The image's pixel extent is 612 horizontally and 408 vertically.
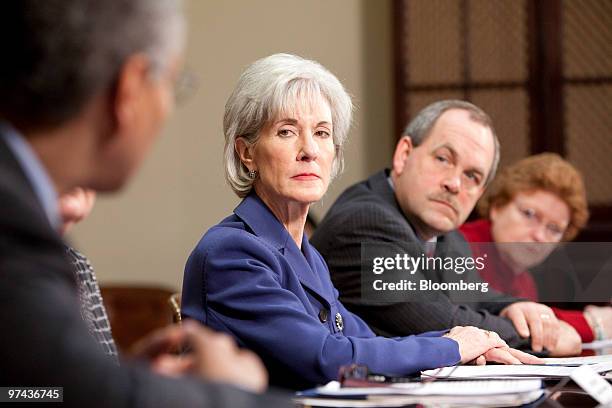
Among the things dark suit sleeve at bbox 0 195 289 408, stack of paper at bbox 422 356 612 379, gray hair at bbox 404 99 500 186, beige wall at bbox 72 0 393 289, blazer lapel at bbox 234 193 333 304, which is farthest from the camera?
beige wall at bbox 72 0 393 289

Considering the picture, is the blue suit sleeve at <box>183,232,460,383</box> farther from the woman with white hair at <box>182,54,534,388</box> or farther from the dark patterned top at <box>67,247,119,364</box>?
the dark patterned top at <box>67,247,119,364</box>

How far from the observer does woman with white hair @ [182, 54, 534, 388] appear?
2.00 m

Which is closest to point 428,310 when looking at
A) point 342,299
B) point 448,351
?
point 342,299

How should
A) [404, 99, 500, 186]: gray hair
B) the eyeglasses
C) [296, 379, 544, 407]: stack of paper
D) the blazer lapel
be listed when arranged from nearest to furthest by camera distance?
[296, 379, 544, 407]: stack of paper → the blazer lapel → [404, 99, 500, 186]: gray hair → the eyeglasses

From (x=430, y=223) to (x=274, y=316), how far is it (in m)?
1.08

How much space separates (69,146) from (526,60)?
4.76m

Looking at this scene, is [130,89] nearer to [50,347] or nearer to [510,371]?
[50,347]

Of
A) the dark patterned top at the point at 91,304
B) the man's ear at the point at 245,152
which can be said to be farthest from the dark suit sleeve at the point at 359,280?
the dark patterned top at the point at 91,304

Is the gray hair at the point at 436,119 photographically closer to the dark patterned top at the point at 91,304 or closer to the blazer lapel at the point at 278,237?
the blazer lapel at the point at 278,237

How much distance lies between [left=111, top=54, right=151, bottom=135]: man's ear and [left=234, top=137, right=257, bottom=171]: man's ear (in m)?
1.28

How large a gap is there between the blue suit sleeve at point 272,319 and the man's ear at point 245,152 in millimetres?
267

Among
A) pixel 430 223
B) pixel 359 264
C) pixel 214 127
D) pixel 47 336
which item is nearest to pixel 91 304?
pixel 359 264

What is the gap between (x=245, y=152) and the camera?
2.36 metres

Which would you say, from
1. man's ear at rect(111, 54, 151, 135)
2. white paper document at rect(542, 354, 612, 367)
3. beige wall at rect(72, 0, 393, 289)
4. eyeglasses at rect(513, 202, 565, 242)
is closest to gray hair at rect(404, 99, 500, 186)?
eyeglasses at rect(513, 202, 565, 242)
